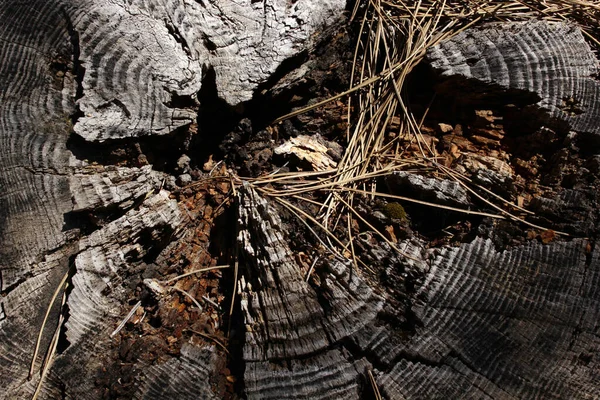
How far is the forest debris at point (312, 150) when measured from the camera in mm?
1763

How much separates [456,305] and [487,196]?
0.45 metres

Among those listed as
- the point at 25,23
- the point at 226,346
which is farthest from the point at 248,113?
the point at 226,346

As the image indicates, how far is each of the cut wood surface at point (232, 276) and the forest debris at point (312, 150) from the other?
281 millimetres

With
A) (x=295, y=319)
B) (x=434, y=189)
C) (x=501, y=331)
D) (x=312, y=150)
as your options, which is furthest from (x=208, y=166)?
(x=501, y=331)

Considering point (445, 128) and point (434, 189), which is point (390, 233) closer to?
point (434, 189)

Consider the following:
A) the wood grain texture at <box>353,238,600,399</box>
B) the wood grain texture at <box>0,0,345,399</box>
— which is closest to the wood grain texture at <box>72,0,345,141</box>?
the wood grain texture at <box>0,0,345,399</box>

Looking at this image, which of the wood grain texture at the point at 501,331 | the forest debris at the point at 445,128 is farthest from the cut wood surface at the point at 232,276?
the forest debris at the point at 445,128

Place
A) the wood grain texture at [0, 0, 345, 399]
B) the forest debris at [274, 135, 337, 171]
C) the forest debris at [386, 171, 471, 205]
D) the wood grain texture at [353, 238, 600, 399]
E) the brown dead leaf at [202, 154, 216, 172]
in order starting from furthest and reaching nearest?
the brown dead leaf at [202, 154, 216, 172] → the forest debris at [274, 135, 337, 171] → the forest debris at [386, 171, 471, 205] → the wood grain texture at [0, 0, 345, 399] → the wood grain texture at [353, 238, 600, 399]

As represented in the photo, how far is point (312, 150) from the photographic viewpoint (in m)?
1.80

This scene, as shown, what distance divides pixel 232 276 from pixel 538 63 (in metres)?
1.47

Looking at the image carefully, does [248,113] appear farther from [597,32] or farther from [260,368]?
[597,32]

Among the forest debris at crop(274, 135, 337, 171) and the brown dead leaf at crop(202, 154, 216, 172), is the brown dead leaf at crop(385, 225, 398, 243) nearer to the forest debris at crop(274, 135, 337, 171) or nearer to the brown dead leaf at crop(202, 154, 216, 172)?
the forest debris at crop(274, 135, 337, 171)

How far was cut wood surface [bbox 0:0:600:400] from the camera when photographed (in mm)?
1315

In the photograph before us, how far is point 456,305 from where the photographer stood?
4.45 ft
